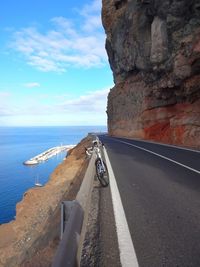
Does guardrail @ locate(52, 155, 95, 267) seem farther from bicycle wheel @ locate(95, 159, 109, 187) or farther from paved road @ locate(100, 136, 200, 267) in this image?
bicycle wheel @ locate(95, 159, 109, 187)

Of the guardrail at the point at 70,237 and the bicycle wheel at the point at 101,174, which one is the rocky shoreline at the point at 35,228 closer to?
the guardrail at the point at 70,237

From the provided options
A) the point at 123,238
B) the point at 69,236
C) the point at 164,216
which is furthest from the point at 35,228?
the point at 69,236

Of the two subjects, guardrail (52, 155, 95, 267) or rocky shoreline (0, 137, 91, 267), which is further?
rocky shoreline (0, 137, 91, 267)

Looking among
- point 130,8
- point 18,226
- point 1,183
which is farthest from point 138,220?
point 1,183

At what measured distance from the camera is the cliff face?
79.0ft

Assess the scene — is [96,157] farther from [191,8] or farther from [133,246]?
[191,8]

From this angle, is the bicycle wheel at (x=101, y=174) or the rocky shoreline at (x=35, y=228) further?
the bicycle wheel at (x=101, y=174)

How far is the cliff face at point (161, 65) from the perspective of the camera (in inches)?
949

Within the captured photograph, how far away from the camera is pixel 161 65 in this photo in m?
28.4

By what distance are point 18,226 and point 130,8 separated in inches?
1320

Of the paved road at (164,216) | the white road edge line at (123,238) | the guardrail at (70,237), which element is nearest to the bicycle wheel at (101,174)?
the paved road at (164,216)

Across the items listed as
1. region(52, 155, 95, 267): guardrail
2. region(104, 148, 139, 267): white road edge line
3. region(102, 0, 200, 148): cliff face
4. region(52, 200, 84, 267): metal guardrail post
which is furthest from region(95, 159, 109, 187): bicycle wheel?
region(102, 0, 200, 148): cliff face

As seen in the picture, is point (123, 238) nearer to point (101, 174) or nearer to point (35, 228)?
point (101, 174)

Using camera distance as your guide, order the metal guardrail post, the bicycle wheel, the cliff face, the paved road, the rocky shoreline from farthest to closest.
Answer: the cliff face → the bicycle wheel → the rocky shoreline → the paved road → the metal guardrail post
